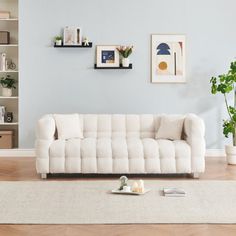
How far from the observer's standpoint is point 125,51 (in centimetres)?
745

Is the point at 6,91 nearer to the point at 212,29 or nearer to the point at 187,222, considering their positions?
the point at 212,29

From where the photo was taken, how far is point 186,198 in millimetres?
4898

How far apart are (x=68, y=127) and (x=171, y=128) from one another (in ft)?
4.31

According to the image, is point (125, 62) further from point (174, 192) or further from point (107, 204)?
point (107, 204)

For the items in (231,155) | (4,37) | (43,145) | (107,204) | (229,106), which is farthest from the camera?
(4,37)

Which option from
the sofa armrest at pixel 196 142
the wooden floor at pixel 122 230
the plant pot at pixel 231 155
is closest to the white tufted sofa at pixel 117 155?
the sofa armrest at pixel 196 142

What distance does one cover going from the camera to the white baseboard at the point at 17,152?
7.60 meters

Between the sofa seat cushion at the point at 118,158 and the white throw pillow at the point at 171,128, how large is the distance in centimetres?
39

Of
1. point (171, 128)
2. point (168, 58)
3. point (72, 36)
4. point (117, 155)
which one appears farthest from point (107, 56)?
point (117, 155)

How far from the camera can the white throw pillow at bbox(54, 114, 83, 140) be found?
20.8 ft

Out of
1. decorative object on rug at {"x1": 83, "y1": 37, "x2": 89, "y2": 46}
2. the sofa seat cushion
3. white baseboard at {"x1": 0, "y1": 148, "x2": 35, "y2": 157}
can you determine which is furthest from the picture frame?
the sofa seat cushion

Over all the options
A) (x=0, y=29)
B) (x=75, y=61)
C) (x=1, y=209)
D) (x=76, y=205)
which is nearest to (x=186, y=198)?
(x=76, y=205)

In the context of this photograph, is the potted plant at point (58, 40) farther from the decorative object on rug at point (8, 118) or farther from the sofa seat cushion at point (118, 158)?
the sofa seat cushion at point (118, 158)

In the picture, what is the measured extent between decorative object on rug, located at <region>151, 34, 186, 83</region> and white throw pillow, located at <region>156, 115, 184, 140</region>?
4.06ft
